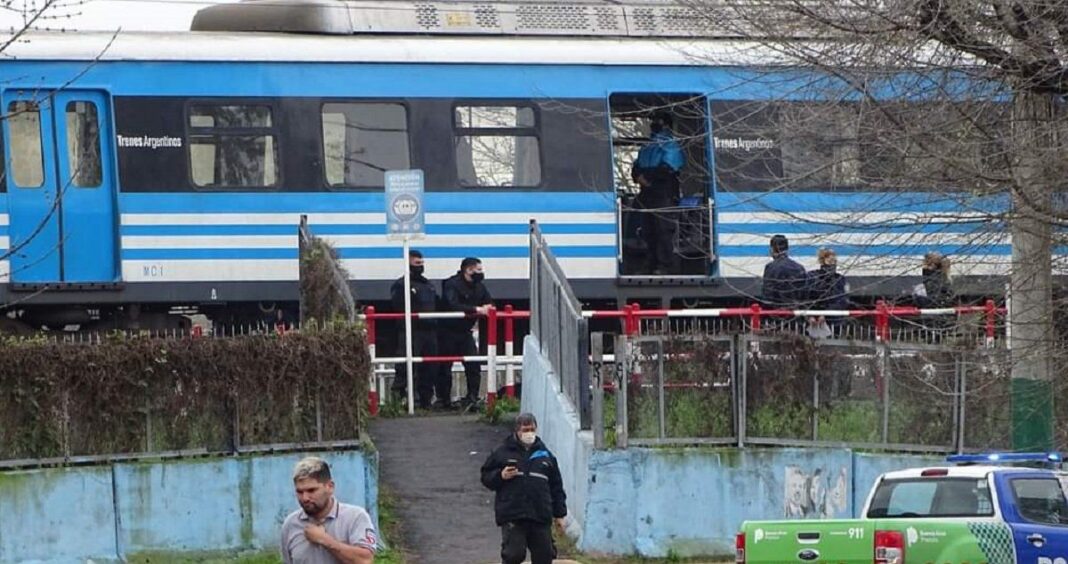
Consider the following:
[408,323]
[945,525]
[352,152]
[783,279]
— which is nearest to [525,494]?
[945,525]

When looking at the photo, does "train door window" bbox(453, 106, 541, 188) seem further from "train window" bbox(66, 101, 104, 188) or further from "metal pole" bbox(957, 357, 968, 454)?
"metal pole" bbox(957, 357, 968, 454)

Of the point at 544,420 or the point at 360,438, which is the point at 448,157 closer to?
the point at 544,420

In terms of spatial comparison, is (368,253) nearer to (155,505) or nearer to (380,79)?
(380,79)

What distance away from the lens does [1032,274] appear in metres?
15.3

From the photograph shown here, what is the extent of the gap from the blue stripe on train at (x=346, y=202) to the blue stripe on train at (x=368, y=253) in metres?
0.42

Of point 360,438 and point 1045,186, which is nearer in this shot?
point 1045,186

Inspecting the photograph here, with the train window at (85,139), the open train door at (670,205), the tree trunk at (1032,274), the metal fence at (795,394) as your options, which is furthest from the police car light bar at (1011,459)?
the train window at (85,139)

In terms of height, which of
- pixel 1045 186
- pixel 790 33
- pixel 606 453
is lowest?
pixel 606 453

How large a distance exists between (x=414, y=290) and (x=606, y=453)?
5386 millimetres

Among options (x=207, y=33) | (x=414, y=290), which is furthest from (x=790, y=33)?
(x=207, y=33)

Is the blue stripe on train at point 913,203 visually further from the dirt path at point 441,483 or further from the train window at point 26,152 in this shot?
the train window at point 26,152

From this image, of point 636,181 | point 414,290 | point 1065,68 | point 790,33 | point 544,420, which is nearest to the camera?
point 1065,68

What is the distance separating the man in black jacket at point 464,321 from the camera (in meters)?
22.8

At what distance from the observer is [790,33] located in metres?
A: 15.9
